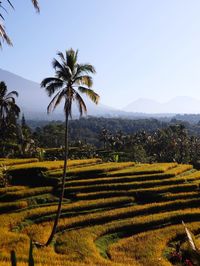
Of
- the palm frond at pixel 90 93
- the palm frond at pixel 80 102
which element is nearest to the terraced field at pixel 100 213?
the palm frond at pixel 80 102

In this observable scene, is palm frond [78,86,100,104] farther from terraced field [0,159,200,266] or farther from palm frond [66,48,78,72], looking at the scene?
terraced field [0,159,200,266]

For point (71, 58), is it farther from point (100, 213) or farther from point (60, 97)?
point (100, 213)

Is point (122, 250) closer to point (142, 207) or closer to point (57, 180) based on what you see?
point (142, 207)

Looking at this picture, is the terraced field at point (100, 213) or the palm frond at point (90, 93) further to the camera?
the palm frond at point (90, 93)

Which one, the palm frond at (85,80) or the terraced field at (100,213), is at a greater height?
the palm frond at (85,80)

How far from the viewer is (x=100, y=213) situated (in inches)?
1453

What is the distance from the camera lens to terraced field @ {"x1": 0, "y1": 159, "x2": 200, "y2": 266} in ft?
93.4

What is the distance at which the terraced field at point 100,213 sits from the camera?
1120 inches

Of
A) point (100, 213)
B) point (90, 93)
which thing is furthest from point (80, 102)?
point (100, 213)

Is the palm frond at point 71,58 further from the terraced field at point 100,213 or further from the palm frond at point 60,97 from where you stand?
the terraced field at point 100,213

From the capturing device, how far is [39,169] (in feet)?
159

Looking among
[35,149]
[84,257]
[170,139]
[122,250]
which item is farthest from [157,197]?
[170,139]

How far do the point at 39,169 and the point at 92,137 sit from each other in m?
151

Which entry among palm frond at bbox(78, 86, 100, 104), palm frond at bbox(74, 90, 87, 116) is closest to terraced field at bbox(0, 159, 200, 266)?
palm frond at bbox(74, 90, 87, 116)
